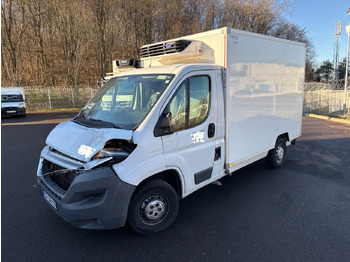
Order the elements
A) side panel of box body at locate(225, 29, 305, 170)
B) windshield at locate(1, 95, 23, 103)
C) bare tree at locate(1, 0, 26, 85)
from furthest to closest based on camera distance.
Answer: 1. bare tree at locate(1, 0, 26, 85)
2. windshield at locate(1, 95, 23, 103)
3. side panel of box body at locate(225, 29, 305, 170)

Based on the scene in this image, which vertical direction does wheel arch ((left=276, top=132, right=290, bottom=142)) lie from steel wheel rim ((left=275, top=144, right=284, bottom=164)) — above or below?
above

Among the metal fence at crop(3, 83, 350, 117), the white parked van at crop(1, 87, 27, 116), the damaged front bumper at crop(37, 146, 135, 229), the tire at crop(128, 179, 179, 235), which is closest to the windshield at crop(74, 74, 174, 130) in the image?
the damaged front bumper at crop(37, 146, 135, 229)

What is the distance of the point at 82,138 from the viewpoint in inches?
111

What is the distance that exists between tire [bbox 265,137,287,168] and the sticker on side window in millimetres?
2629

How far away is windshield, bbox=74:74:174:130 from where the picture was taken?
3.02 meters

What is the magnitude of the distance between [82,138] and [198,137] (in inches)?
61.2

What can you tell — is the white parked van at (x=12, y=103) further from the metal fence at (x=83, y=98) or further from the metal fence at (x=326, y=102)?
the metal fence at (x=326, y=102)

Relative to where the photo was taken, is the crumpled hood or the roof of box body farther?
the roof of box body

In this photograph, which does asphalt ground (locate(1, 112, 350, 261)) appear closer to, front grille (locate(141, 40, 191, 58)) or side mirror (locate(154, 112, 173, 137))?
side mirror (locate(154, 112, 173, 137))

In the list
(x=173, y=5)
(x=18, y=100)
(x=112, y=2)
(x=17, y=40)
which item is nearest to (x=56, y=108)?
(x=18, y=100)

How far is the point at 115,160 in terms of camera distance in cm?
259

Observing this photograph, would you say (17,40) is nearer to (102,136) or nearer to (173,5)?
(173,5)

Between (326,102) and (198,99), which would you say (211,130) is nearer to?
(198,99)

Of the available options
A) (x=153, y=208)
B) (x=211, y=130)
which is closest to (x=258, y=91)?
(x=211, y=130)
